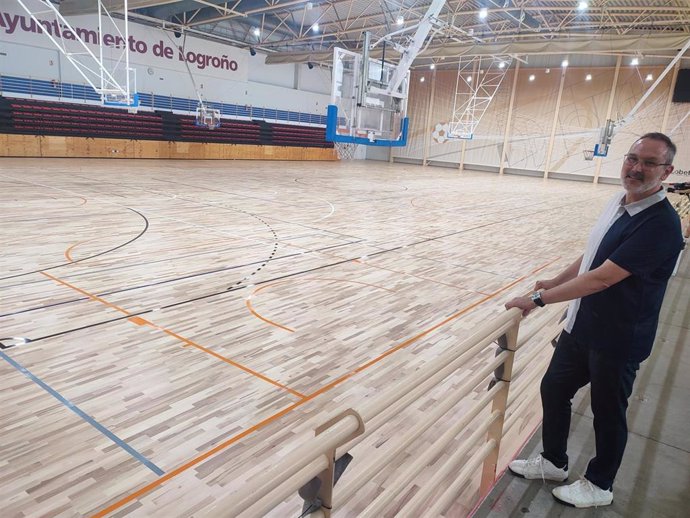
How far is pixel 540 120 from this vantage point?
26.0m

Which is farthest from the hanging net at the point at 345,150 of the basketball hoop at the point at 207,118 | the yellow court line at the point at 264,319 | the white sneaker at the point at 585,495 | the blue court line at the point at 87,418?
the white sneaker at the point at 585,495

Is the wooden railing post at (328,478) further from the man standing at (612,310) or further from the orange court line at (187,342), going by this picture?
the orange court line at (187,342)

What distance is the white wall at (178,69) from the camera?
52.9 ft

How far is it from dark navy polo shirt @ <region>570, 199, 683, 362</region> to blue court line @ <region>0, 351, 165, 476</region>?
217 centimetres

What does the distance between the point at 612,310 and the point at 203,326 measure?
3.19 metres

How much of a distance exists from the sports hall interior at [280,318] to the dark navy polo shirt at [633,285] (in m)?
0.34

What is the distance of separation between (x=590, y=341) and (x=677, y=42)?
18.2m

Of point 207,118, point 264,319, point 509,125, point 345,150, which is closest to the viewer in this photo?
point 264,319

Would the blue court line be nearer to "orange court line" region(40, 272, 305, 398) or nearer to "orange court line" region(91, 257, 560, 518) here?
"orange court line" region(91, 257, 560, 518)

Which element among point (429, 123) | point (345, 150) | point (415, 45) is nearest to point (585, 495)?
point (415, 45)

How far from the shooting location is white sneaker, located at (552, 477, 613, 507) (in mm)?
2219

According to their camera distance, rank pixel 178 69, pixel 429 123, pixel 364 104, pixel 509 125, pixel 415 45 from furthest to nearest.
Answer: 1. pixel 429 123
2. pixel 509 125
3. pixel 178 69
4. pixel 415 45
5. pixel 364 104

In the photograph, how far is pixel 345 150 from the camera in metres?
30.1

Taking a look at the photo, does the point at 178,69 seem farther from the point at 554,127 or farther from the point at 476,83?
the point at 554,127
